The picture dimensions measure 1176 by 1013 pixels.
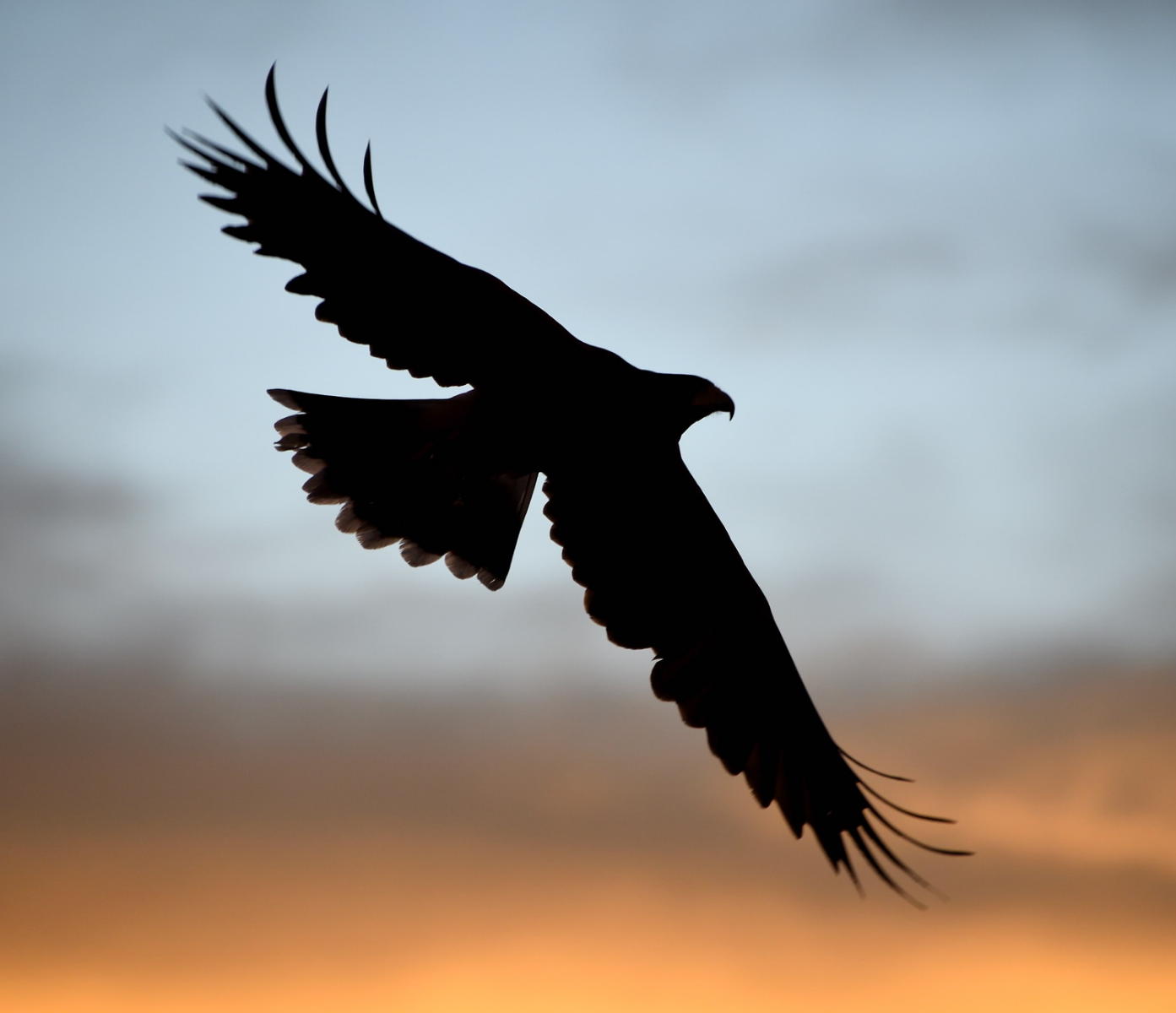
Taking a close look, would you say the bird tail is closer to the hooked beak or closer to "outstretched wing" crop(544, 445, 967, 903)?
"outstretched wing" crop(544, 445, 967, 903)

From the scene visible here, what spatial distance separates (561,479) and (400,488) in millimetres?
1015

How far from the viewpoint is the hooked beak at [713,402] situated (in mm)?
6355

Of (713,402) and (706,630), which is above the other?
(713,402)

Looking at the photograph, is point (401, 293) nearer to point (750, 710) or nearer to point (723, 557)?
point (723, 557)

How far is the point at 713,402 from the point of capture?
20.9 feet

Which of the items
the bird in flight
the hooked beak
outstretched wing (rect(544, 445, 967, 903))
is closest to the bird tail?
the bird in flight

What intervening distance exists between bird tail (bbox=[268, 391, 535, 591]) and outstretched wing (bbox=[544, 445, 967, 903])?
0.62 metres

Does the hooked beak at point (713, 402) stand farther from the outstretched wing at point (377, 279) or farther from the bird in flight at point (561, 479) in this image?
the outstretched wing at point (377, 279)

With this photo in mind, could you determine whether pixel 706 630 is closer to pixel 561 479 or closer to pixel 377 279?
pixel 561 479

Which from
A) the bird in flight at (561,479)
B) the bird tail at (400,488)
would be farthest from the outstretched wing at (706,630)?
the bird tail at (400,488)

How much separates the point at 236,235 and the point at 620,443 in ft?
6.90

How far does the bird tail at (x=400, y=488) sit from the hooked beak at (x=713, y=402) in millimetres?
1166

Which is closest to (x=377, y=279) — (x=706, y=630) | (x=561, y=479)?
(x=561, y=479)

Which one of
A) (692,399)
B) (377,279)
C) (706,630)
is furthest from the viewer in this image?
(706,630)
